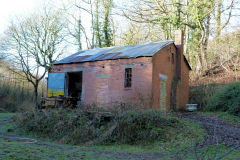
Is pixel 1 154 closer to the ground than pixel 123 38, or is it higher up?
closer to the ground

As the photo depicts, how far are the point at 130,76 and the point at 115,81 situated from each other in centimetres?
113

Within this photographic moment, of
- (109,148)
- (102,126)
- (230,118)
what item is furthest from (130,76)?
(109,148)

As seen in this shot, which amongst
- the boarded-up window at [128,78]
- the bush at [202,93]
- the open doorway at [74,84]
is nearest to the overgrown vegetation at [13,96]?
the open doorway at [74,84]

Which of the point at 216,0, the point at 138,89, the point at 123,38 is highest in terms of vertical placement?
the point at 216,0

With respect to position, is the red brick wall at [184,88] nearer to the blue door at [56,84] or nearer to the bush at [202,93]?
the bush at [202,93]

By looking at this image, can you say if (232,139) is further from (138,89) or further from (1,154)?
(1,154)

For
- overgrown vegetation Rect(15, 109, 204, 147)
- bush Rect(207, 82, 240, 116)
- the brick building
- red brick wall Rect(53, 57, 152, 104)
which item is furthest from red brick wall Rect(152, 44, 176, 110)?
overgrown vegetation Rect(15, 109, 204, 147)

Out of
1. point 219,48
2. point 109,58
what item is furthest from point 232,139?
point 219,48

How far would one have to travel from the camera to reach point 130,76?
16953 mm

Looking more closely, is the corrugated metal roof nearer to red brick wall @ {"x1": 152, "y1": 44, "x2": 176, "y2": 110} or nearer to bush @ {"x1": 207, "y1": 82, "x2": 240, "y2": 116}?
red brick wall @ {"x1": 152, "y1": 44, "x2": 176, "y2": 110}

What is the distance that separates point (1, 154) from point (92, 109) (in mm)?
6611

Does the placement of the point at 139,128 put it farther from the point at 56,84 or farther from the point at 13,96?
the point at 13,96

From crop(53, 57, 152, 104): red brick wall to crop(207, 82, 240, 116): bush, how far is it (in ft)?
19.3

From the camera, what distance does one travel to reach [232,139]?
33.5 feet
